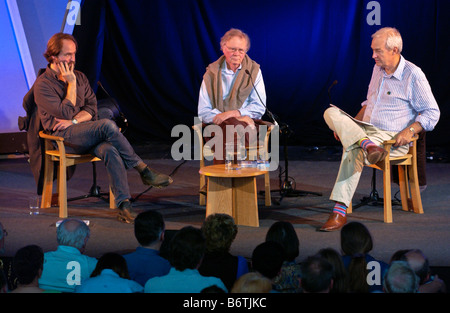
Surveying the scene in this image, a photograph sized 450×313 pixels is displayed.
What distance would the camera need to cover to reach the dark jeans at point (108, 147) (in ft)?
15.1

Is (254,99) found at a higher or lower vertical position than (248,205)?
higher

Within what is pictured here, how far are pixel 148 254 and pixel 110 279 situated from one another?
485 mm

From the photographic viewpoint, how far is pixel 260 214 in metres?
4.73

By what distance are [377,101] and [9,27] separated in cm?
441

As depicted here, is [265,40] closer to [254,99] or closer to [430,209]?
[254,99]

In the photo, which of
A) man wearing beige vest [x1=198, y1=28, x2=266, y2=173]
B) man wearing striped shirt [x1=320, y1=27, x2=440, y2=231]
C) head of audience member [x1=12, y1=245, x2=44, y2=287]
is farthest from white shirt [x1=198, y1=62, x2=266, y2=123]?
head of audience member [x1=12, y1=245, x2=44, y2=287]

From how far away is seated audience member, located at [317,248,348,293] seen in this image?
2467 millimetres

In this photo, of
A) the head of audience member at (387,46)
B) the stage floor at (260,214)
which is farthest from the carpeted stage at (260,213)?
the head of audience member at (387,46)

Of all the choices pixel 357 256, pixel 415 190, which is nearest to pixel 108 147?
pixel 415 190

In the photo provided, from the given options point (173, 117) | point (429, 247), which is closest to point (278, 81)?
point (173, 117)

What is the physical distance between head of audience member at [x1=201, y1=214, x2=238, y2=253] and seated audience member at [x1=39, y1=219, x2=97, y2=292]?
1.67 ft

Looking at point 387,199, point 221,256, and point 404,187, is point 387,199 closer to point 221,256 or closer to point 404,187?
point 404,187

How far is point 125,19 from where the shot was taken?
7.92m

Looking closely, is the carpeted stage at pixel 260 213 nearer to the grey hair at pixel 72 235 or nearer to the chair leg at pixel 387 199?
the chair leg at pixel 387 199
